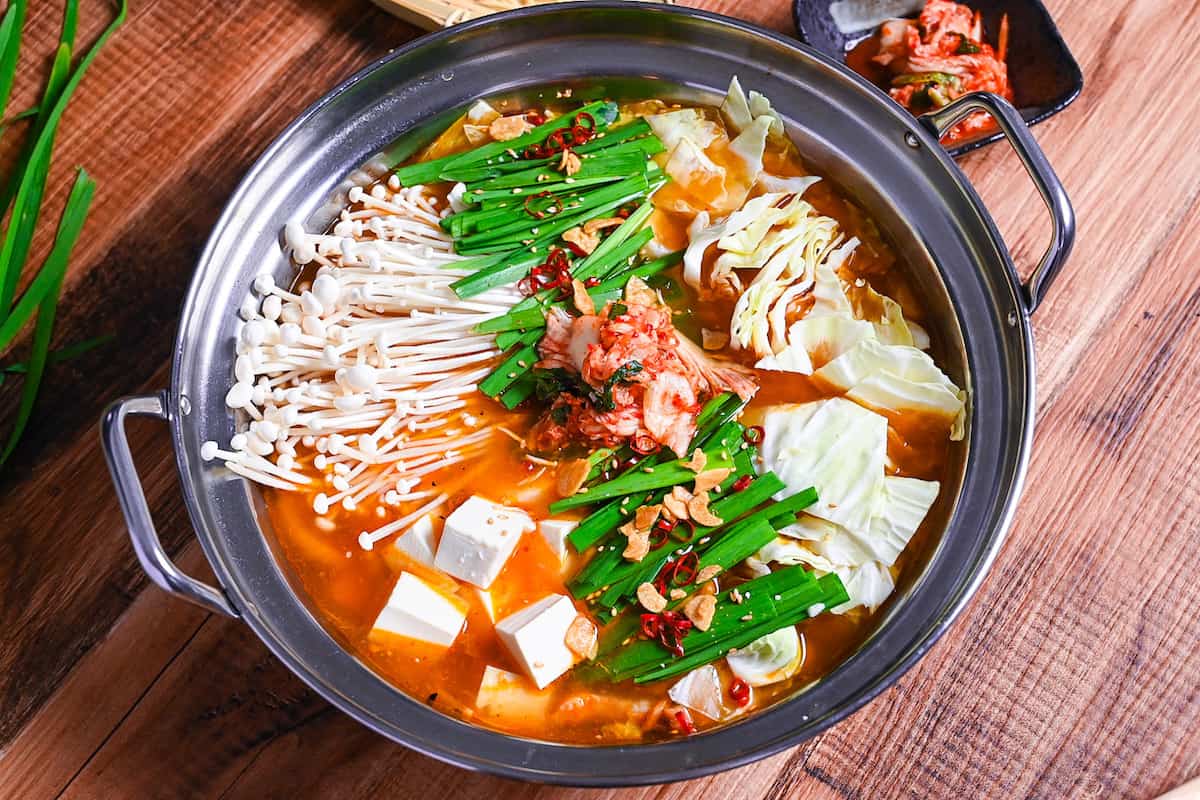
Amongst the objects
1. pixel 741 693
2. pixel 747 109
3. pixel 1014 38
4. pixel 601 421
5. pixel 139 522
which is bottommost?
pixel 741 693

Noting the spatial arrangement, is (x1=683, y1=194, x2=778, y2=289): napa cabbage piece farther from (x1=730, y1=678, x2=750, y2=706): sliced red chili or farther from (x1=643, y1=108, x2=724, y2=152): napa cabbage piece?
(x1=730, y1=678, x2=750, y2=706): sliced red chili

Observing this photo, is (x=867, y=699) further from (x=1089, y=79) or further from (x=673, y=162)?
(x=1089, y=79)

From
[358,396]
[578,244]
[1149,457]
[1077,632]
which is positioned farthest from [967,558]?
[358,396]

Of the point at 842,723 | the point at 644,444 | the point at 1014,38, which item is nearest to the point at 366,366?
the point at 644,444

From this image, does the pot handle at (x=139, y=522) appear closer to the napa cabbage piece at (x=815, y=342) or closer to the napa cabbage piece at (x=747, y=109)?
the napa cabbage piece at (x=815, y=342)

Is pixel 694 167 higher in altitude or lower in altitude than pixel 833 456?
higher

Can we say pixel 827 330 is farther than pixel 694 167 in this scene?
No

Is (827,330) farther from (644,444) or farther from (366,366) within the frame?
(366,366)

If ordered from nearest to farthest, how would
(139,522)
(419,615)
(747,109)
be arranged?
1. (139,522)
2. (419,615)
3. (747,109)
